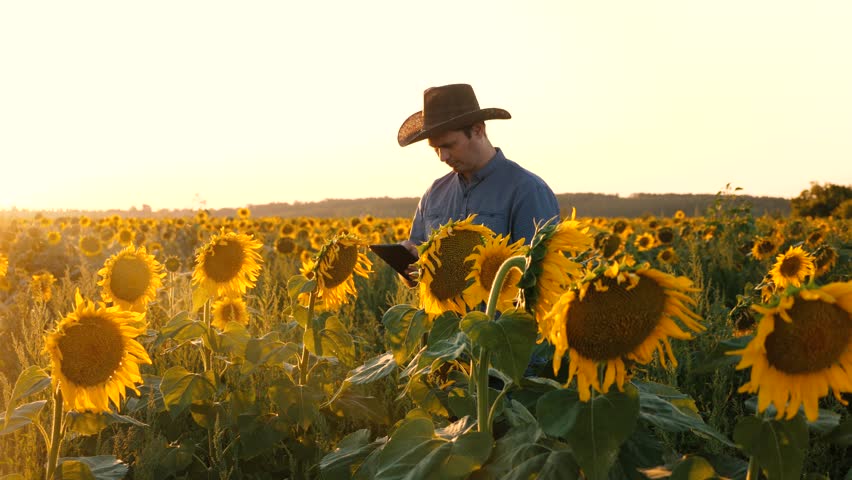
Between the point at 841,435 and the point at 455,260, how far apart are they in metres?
1.02

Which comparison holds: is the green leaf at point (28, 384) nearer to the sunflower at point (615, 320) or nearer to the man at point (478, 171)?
the sunflower at point (615, 320)

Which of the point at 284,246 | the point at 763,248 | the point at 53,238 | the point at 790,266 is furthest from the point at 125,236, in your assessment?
the point at 790,266

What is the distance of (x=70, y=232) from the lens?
13.0 meters

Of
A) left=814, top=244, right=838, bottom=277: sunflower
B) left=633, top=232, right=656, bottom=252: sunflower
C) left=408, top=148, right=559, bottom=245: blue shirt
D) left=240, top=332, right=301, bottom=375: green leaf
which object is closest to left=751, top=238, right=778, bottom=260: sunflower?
left=814, top=244, right=838, bottom=277: sunflower

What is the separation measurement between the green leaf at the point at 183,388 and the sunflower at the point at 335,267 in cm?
51

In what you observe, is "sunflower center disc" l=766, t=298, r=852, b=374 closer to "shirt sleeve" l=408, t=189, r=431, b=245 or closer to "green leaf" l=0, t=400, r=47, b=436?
"green leaf" l=0, t=400, r=47, b=436

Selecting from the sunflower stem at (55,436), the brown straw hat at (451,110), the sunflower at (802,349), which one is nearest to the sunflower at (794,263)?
the brown straw hat at (451,110)

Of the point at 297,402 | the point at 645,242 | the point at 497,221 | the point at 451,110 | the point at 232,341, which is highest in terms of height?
the point at 451,110

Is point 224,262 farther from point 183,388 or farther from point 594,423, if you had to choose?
point 594,423

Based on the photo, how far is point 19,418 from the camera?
210 cm

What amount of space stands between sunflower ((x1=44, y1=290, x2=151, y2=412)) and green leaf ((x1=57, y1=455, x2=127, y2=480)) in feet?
0.57

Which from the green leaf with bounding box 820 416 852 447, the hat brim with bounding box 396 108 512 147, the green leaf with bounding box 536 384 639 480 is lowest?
the green leaf with bounding box 820 416 852 447

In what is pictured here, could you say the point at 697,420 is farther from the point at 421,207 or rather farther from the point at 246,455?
the point at 421,207

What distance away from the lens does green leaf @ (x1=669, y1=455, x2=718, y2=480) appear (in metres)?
1.38
